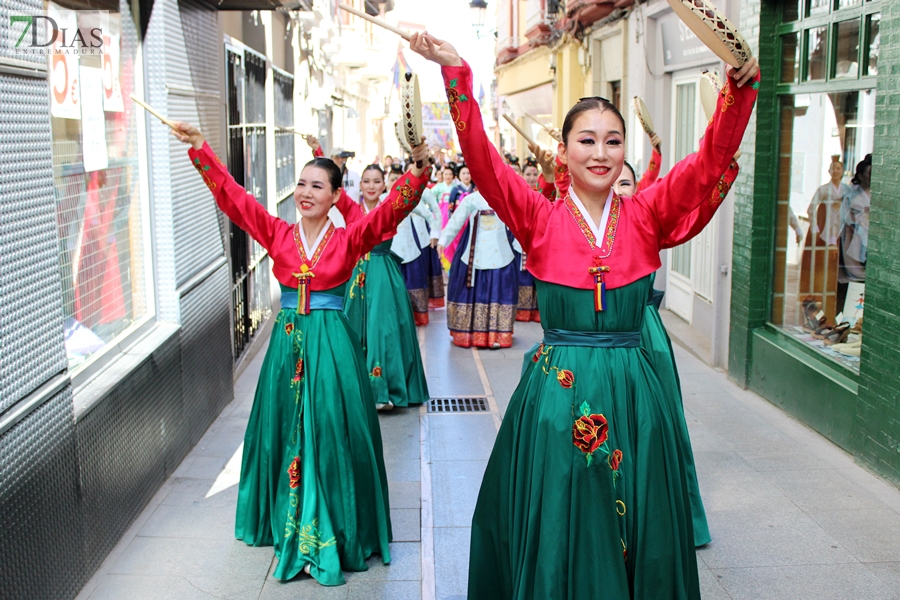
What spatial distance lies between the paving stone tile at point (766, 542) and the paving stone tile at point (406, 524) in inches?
54.3

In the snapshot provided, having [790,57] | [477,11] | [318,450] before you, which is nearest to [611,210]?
[318,450]

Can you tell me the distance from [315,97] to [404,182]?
13.4 meters

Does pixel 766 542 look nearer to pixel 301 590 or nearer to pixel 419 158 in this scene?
pixel 301 590

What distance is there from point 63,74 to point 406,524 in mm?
2741

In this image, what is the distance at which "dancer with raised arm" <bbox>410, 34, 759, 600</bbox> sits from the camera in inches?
121

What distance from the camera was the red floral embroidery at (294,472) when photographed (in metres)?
4.43

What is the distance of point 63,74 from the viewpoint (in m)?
4.57

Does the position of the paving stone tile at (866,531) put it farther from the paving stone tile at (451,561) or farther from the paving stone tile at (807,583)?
the paving stone tile at (451,561)

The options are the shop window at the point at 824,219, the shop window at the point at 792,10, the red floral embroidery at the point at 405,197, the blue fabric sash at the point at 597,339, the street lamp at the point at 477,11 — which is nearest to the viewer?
the blue fabric sash at the point at 597,339

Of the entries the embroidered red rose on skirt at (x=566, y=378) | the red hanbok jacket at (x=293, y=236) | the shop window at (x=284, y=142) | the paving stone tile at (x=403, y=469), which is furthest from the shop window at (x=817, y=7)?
the shop window at (x=284, y=142)

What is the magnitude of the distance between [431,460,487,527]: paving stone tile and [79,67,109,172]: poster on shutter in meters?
2.53

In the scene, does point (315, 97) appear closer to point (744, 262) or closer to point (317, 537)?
point (744, 262)

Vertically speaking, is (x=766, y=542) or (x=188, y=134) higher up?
(x=188, y=134)

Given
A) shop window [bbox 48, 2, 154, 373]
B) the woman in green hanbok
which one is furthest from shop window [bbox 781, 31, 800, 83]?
shop window [bbox 48, 2, 154, 373]
